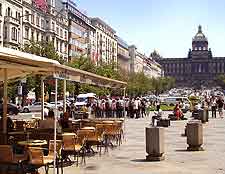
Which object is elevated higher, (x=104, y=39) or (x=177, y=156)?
(x=104, y=39)

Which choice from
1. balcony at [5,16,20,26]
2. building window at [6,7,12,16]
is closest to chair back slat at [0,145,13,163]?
balcony at [5,16,20,26]

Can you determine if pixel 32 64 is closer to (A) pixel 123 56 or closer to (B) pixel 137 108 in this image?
(B) pixel 137 108

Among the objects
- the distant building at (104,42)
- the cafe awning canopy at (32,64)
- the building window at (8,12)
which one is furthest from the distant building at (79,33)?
the cafe awning canopy at (32,64)

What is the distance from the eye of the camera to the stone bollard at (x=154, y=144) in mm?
16109

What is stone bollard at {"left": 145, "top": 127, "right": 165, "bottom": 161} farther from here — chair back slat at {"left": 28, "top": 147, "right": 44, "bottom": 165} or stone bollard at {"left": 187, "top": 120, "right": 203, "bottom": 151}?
chair back slat at {"left": 28, "top": 147, "right": 44, "bottom": 165}

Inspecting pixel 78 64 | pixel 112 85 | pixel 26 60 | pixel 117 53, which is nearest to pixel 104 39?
pixel 117 53

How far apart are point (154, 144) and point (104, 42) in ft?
431

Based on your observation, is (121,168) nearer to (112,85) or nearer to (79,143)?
(79,143)

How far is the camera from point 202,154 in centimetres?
1761

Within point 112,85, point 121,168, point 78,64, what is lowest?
point 121,168

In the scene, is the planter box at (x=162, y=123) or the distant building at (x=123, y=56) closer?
the planter box at (x=162, y=123)

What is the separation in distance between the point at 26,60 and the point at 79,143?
431 cm

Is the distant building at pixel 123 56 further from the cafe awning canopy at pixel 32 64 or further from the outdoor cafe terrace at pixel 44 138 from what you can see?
the cafe awning canopy at pixel 32 64

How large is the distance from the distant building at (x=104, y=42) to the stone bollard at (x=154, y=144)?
112195 mm
